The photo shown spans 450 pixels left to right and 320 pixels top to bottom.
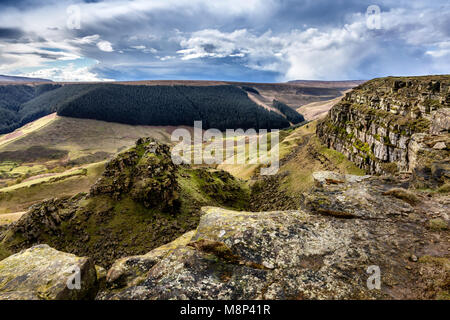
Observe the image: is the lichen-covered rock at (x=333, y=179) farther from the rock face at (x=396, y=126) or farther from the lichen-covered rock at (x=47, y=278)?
the lichen-covered rock at (x=47, y=278)

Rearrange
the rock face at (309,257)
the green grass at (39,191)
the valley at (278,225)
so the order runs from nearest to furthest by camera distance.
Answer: the rock face at (309,257), the valley at (278,225), the green grass at (39,191)

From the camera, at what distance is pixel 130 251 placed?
26.7 metres

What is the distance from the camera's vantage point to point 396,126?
3206 centimetres

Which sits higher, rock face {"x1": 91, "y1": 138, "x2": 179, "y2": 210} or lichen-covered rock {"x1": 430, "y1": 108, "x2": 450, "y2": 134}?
lichen-covered rock {"x1": 430, "y1": 108, "x2": 450, "y2": 134}

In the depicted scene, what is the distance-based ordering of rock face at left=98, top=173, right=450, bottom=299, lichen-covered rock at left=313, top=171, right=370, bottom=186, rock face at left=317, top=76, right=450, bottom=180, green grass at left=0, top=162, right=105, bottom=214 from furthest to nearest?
green grass at left=0, top=162, right=105, bottom=214 < rock face at left=317, top=76, right=450, bottom=180 < lichen-covered rock at left=313, top=171, right=370, bottom=186 < rock face at left=98, top=173, right=450, bottom=299

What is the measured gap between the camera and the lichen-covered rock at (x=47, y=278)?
7.95 metres

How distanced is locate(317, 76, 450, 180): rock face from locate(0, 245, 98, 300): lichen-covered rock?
68.7 feet

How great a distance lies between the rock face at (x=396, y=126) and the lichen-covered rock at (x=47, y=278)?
2093cm

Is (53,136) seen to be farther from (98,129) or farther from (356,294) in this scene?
(356,294)

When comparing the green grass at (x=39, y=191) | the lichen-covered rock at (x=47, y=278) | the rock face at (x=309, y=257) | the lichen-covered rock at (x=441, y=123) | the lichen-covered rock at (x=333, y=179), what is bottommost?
the green grass at (x=39, y=191)

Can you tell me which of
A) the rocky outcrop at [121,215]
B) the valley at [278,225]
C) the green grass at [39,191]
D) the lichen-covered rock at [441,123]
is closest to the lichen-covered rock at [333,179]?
the valley at [278,225]

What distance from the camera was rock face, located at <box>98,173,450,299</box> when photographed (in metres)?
7.50

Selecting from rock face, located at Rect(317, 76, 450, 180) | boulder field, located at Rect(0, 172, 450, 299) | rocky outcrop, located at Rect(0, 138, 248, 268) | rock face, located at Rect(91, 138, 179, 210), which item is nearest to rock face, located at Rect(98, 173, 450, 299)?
boulder field, located at Rect(0, 172, 450, 299)

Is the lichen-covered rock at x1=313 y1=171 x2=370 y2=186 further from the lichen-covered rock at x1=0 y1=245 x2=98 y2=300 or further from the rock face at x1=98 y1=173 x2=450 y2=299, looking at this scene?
the lichen-covered rock at x1=0 y1=245 x2=98 y2=300
